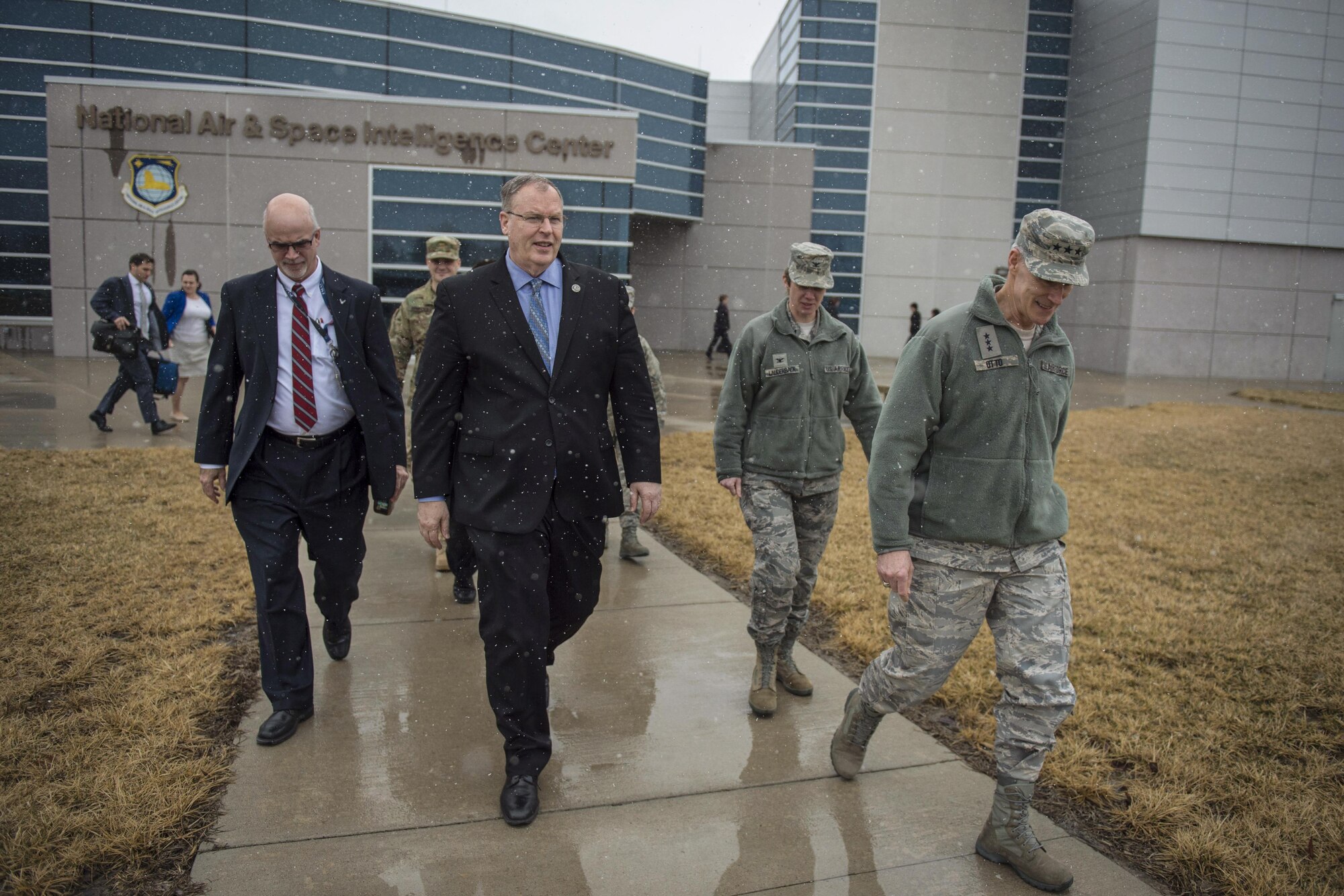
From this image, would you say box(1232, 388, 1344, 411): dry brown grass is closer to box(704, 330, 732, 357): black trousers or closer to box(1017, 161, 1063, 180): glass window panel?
box(1017, 161, 1063, 180): glass window panel

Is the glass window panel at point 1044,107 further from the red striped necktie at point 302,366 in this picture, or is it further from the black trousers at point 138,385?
the red striped necktie at point 302,366

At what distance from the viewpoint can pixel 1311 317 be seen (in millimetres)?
30219

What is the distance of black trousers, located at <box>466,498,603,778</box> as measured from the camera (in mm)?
3287

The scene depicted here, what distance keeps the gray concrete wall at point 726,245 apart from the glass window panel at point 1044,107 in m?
8.41

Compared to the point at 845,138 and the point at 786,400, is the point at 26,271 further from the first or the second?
the point at 786,400

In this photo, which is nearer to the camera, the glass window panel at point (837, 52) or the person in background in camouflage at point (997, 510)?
the person in background in camouflage at point (997, 510)

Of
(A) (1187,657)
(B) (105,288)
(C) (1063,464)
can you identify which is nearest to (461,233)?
(B) (105,288)

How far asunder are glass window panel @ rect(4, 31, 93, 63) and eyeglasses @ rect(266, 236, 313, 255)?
27.3 m

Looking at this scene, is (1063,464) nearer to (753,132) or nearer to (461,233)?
(461,233)

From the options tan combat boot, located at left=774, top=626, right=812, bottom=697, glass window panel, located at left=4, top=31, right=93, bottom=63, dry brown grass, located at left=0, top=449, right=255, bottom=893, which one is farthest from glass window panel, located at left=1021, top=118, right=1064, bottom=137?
tan combat boot, located at left=774, top=626, right=812, bottom=697

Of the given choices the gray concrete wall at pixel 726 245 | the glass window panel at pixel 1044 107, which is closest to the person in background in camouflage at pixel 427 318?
the gray concrete wall at pixel 726 245

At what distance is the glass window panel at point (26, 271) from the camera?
2522cm

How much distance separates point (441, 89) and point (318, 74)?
3.48 metres

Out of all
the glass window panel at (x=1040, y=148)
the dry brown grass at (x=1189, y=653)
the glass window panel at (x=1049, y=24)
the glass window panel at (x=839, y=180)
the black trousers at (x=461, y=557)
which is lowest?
the dry brown grass at (x=1189, y=653)
